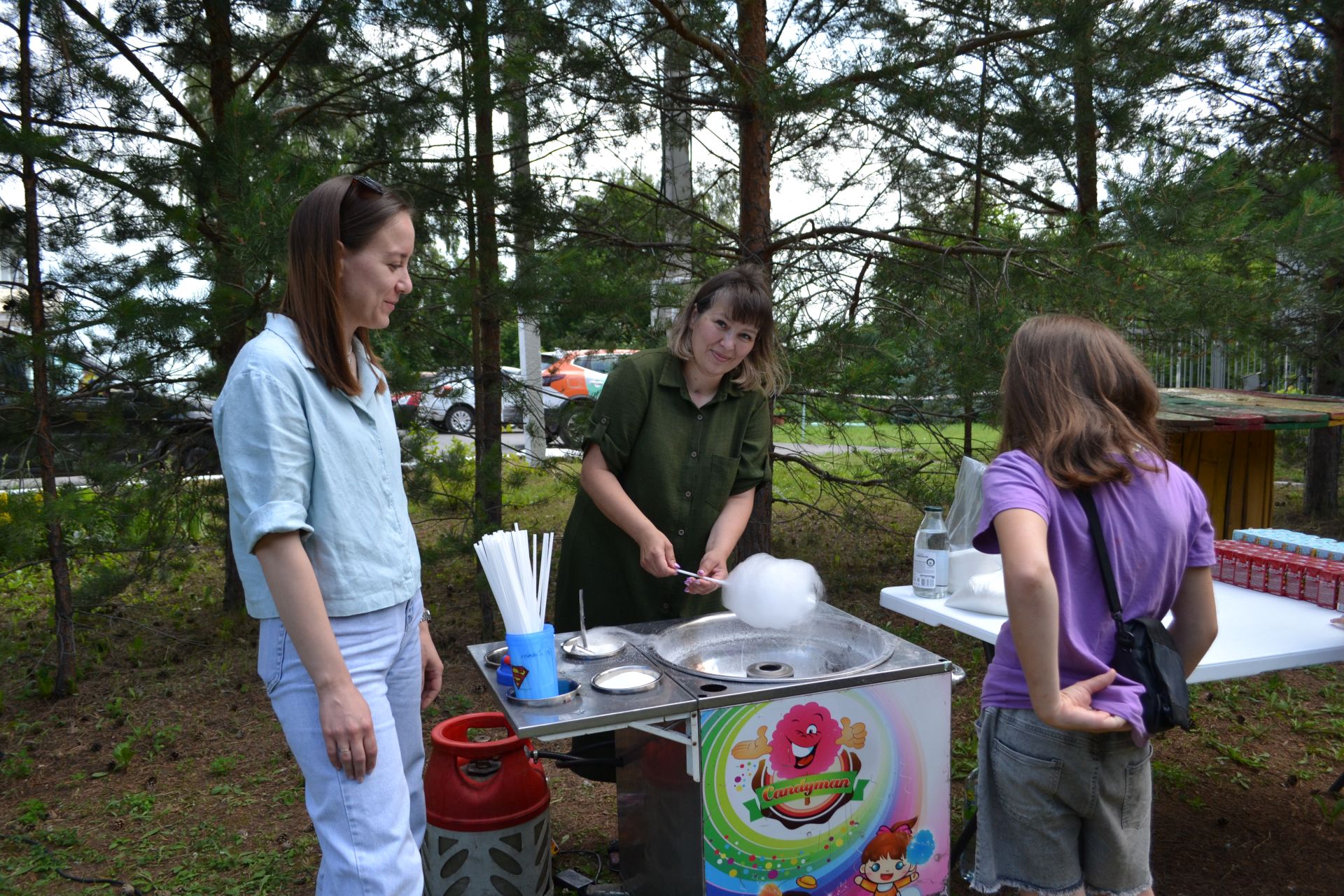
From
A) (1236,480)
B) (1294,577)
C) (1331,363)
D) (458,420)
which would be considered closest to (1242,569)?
Result: (1294,577)

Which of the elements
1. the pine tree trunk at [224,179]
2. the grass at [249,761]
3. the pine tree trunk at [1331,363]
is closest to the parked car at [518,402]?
the grass at [249,761]

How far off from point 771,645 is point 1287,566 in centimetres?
158

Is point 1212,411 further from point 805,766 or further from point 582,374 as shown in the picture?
point 582,374

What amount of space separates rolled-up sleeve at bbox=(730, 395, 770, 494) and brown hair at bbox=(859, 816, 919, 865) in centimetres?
94

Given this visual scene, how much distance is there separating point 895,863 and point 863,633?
0.48 m

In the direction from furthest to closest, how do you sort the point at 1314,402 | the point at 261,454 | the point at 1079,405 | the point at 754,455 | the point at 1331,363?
the point at 1331,363 < the point at 1314,402 < the point at 754,455 < the point at 1079,405 < the point at 261,454

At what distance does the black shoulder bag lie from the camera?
1.58 meters

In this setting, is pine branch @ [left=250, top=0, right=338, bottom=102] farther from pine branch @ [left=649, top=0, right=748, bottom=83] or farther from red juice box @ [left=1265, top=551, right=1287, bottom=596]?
red juice box @ [left=1265, top=551, right=1287, bottom=596]

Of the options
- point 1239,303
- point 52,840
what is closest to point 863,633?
point 1239,303

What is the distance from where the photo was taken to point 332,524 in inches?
58.2

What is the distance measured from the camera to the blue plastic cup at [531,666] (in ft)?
5.67

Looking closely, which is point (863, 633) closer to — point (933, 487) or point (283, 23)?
point (933, 487)

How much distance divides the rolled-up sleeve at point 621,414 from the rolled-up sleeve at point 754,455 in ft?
0.99

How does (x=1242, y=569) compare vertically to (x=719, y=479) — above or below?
below
